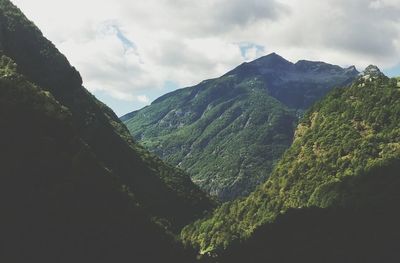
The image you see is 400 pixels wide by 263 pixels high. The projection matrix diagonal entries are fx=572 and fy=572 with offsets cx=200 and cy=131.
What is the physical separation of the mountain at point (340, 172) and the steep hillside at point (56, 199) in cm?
3261

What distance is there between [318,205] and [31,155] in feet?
246

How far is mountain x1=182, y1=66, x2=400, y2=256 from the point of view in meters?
137

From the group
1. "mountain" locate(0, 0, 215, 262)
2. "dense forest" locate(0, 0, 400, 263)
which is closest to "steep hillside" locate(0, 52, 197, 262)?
"mountain" locate(0, 0, 215, 262)

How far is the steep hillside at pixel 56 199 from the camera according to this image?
120875mm

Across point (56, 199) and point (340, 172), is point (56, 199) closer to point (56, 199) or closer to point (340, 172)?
point (56, 199)

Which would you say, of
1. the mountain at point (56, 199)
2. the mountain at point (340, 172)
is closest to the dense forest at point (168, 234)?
the mountain at point (56, 199)

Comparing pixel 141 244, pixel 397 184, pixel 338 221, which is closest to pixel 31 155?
pixel 141 244

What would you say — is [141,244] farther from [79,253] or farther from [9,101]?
[9,101]

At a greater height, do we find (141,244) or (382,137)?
(382,137)

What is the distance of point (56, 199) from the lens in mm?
131375

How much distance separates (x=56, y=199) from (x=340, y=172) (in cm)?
7999

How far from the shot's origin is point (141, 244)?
150875mm

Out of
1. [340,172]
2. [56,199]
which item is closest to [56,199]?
[56,199]

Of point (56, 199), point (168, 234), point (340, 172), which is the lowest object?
point (168, 234)
